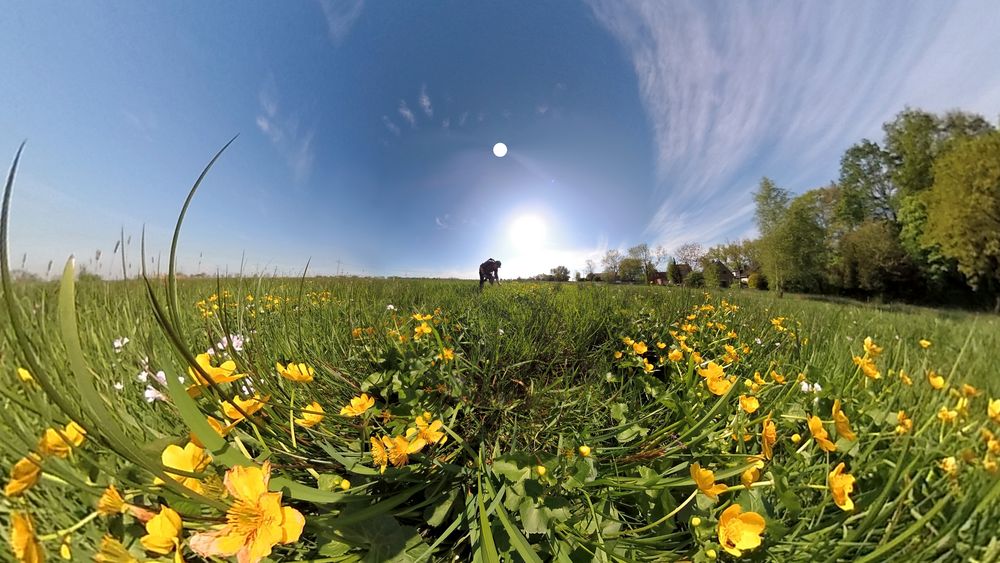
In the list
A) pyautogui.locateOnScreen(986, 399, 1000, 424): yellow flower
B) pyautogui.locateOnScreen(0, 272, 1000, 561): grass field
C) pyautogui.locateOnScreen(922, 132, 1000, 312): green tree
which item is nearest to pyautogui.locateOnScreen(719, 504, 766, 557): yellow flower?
pyautogui.locateOnScreen(0, 272, 1000, 561): grass field

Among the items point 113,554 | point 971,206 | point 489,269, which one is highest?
point 971,206

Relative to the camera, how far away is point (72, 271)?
13.7 inches

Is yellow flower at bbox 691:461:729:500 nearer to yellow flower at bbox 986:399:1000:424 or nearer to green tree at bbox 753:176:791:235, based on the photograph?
yellow flower at bbox 986:399:1000:424

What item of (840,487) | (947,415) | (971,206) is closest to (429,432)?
(840,487)

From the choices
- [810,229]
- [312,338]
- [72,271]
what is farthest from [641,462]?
[810,229]

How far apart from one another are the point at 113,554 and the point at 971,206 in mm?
16415

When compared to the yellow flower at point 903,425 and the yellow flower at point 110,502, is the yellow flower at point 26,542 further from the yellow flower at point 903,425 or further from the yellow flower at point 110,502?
the yellow flower at point 903,425

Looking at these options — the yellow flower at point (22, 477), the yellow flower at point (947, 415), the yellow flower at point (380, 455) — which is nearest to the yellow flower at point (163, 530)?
the yellow flower at point (22, 477)

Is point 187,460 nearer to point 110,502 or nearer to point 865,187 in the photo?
point 110,502

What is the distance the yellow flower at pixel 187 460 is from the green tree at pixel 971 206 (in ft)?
52.9

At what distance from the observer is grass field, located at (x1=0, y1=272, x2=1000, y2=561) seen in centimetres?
45

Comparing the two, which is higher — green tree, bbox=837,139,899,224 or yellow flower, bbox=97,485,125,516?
green tree, bbox=837,139,899,224

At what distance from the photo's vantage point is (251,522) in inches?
17.9

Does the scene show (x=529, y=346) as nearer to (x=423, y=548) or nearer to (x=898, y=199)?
(x=423, y=548)
